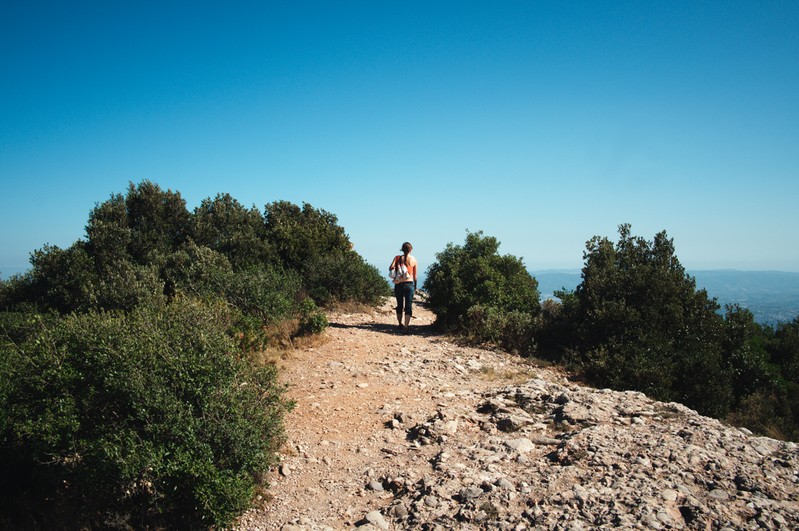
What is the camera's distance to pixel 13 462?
6520 millimetres

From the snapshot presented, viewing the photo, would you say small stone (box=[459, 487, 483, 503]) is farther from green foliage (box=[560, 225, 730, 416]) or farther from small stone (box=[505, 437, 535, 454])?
green foliage (box=[560, 225, 730, 416])

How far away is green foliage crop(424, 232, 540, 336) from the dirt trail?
1130mm

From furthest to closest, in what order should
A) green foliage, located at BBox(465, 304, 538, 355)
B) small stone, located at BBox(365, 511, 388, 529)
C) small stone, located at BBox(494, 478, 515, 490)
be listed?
1. green foliage, located at BBox(465, 304, 538, 355)
2. small stone, located at BBox(494, 478, 515, 490)
3. small stone, located at BBox(365, 511, 388, 529)

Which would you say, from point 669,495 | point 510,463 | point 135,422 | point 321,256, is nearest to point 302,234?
point 321,256

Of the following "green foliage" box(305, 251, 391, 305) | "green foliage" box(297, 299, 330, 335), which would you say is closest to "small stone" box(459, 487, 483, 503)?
"green foliage" box(297, 299, 330, 335)

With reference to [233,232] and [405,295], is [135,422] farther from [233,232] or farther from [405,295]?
[233,232]

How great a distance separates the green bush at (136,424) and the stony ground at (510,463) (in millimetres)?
755

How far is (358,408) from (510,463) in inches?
120

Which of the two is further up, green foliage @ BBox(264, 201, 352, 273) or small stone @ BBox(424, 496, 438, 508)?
green foliage @ BBox(264, 201, 352, 273)

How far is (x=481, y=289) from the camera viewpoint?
45.2ft

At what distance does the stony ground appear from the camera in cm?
478

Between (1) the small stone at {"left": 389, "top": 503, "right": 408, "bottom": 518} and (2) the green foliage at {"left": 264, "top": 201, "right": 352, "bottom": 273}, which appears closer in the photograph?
(1) the small stone at {"left": 389, "top": 503, "right": 408, "bottom": 518}

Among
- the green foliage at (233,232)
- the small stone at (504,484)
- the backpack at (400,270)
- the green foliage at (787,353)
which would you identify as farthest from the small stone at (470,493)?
the green foliage at (233,232)

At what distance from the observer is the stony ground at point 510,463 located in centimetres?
478
